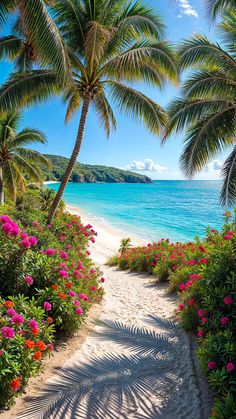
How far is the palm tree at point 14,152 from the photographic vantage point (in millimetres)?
14211

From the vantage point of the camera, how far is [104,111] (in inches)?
392

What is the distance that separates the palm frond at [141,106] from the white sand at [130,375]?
576 cm

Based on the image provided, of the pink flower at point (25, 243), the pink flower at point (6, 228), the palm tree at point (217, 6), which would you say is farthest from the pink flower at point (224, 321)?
the palm tree at point (217, 6)

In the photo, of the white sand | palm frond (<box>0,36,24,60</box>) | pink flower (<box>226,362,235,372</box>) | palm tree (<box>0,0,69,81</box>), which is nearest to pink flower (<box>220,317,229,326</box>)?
pink flower (<box>226,362,235,372</box>)

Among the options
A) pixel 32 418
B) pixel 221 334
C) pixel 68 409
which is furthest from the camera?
pixel 221 334

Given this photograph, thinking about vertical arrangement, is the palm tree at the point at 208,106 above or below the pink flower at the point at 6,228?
above

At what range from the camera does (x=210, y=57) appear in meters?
7.54

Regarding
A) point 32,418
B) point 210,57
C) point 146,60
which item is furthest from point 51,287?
point 210,57

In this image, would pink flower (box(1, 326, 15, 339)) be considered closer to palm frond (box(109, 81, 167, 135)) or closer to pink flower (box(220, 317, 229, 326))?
pink flower (box(220, 317, 229, 326))

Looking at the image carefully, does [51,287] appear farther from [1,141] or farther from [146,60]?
[1,141]

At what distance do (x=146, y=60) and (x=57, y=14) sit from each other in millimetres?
3258

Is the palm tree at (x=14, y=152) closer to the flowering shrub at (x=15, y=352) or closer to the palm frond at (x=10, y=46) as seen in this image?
the palm frond at (x=10, y=46)

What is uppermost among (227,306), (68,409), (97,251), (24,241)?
(24,241)

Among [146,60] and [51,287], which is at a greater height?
[146,60]
